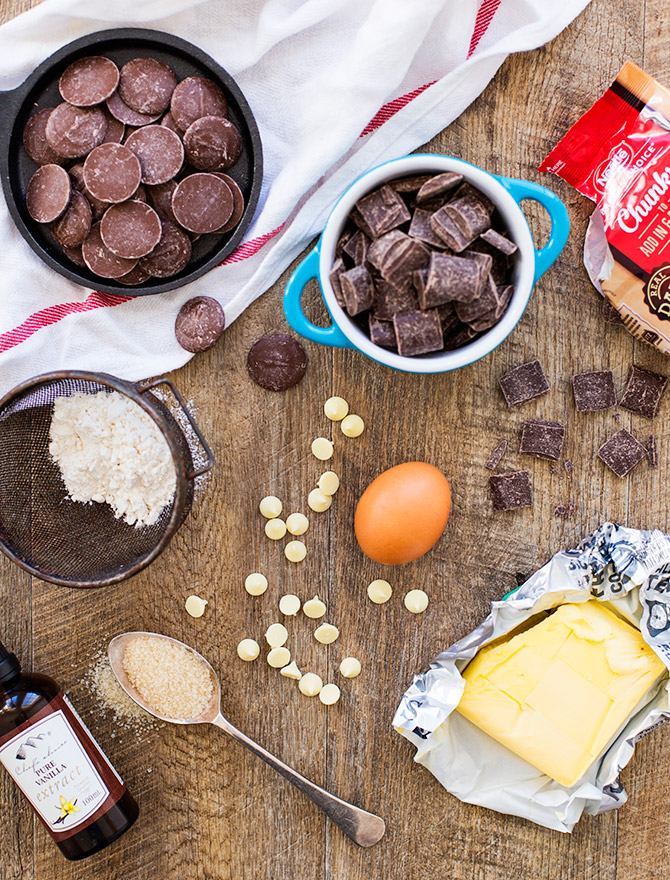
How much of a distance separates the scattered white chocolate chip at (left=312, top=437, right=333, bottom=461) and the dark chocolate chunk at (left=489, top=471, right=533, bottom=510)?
305 millimetres

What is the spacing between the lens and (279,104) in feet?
4.03

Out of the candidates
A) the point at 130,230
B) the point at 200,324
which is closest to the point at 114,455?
the point at 200,324

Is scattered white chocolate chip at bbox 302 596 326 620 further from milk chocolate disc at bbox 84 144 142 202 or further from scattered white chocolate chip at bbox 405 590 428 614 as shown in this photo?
milk chocolate disc at bbox 84 144 142 202

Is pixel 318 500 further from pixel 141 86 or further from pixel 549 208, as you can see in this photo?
pixel 141 86

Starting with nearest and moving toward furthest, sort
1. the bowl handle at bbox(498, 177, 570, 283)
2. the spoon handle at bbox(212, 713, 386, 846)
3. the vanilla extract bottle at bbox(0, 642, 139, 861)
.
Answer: the bowl handle at bbox(498, 177, 570, 283) → the vanilla extract bottle at bbox(0, 642, 139, 861) → the spoon handle at bbox(212, 713, 386, 846)

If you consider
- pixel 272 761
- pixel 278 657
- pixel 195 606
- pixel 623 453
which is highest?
pixel 623 453

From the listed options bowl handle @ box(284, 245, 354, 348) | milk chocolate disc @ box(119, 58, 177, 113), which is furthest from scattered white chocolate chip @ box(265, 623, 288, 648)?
milk chocolate disc @ box(119, 58, 177, 113)

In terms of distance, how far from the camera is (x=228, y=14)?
1.20m

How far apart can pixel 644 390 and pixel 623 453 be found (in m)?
0.12

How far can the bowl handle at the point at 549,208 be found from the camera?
3.48ft

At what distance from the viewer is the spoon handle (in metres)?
1.27

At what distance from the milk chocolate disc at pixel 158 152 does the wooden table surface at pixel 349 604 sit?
10.8 inches

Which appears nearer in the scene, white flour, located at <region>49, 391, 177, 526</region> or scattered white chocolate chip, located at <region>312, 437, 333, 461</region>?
white flour, located at <region>49, 391, 177, 526</region>

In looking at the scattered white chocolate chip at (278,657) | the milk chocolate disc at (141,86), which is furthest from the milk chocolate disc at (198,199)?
the scattered white chocolate chip at (278,657)
